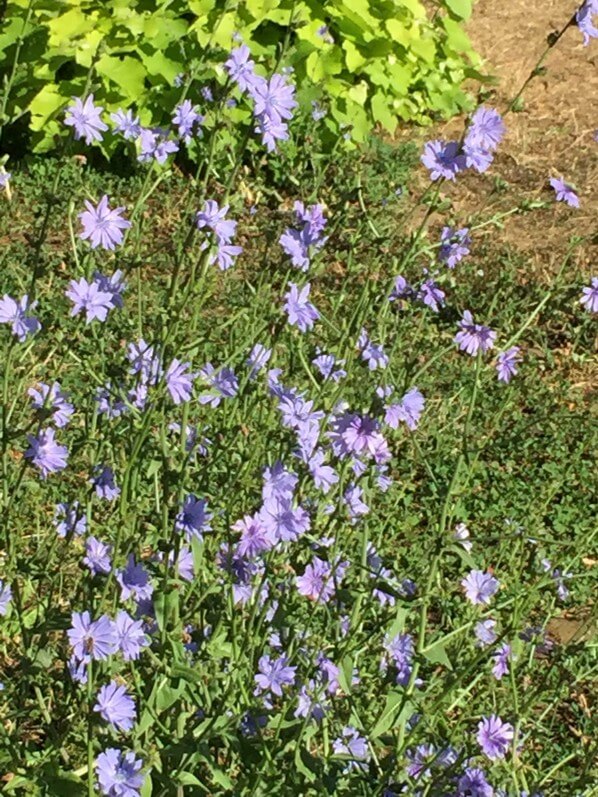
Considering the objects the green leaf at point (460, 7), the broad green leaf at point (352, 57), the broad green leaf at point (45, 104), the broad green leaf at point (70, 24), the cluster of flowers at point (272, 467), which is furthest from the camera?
the green leaf at point (460, 7)

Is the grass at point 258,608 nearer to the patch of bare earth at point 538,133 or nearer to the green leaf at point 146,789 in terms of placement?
the green leaf at point 146,789

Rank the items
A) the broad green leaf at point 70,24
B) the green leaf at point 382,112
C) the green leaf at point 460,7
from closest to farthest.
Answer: the broad green leaf at point 70,24 < the green leaf at point 382,112 < the green leaf at point 460,7

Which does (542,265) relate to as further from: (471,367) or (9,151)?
(9,151)

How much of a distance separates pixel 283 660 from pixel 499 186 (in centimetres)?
100

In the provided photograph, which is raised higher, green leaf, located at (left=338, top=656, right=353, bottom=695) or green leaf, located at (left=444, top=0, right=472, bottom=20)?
green leaf, located at (left=444, top=0, right=472, bottom=20)

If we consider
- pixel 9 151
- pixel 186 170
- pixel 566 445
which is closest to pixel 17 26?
pixel 9 151

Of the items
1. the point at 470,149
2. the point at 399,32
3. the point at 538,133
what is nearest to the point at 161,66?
the point at 399,32

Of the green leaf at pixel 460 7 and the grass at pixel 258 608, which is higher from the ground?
the green leaf at pixel 460 7

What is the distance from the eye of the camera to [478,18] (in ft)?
23.3

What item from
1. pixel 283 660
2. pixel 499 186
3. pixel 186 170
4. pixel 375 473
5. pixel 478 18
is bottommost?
pixel 283 660

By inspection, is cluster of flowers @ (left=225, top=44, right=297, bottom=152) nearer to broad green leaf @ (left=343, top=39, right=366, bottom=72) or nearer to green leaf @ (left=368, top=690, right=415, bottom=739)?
green leaf @ (left=368, top=690, right=415, bottom=739)

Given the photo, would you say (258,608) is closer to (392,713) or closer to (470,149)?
(392,713)

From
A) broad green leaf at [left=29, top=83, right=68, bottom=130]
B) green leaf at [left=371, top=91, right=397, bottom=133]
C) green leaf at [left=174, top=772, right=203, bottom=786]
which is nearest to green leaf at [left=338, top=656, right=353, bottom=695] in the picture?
green leaf at [left=174, top=772, right=203, bottom=786]

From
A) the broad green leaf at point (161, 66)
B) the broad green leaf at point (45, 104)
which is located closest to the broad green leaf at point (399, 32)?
the broad green leaf at point (161, 66)
